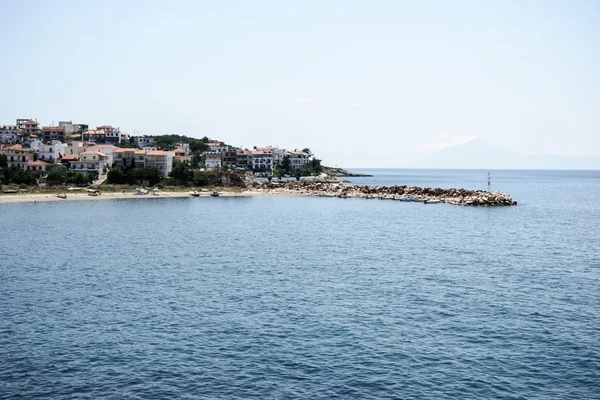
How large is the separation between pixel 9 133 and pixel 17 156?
60977 millimetres

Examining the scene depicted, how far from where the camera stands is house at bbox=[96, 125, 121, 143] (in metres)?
186

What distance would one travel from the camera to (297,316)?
3036cm

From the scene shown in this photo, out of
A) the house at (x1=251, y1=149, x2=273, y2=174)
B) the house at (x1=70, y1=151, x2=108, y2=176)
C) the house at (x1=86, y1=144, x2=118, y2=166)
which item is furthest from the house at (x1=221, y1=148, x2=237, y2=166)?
the house at (x1=70, y1=151, x2=108, y2=176)

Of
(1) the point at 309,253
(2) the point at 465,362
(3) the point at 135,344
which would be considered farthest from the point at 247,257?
(2) the point at 465,362

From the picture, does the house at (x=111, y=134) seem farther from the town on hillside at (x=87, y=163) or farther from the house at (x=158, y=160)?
the house at (x=158, y=160)

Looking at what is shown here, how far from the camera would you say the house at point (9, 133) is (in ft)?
574

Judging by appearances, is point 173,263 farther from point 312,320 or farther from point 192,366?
point 192,366

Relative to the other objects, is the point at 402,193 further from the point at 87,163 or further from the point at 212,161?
the point at 87,163

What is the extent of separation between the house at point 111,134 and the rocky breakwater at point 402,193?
66.2 metres

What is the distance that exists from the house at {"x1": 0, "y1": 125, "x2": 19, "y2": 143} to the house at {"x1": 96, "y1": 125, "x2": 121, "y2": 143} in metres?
27.0

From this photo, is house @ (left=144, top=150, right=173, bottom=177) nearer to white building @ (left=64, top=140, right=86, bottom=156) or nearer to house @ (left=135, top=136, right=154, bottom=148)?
white building @ (left=64, top=140, right=86, bottom=156)

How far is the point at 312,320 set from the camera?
29.7 meters

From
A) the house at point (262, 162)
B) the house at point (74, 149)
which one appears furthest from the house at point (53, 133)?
the house at point (262, 162)

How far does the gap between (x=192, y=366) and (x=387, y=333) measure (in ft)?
34.4
